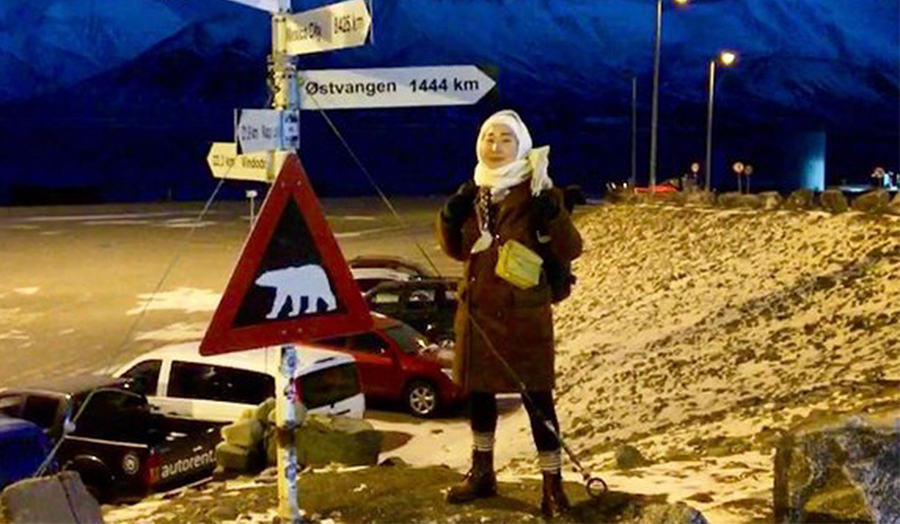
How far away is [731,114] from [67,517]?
168962 millimetres

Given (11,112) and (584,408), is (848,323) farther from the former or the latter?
(11,112)

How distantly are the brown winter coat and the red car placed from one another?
882 centimetres

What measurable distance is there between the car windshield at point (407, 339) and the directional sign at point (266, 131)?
964cm

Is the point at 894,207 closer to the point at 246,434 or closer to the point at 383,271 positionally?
the point at 246,434

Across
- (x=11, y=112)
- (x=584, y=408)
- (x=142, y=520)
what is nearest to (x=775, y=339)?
(x=584, y=408)

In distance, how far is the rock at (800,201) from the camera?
17.8 metres

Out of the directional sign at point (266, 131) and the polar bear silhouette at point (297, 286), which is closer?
the polar bear silhouette at point (297, 286)

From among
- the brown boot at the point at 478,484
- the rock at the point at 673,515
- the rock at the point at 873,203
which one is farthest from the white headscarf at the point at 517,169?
the rock at the point at 873,203

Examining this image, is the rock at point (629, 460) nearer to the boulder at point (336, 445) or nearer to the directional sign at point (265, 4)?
the boulder at point (336, 445)

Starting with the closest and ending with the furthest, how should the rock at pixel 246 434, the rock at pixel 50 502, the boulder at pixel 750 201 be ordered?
the rock at pixel 50 502 → the rock at pixel 246 434 → the boulder at pixel 750 201

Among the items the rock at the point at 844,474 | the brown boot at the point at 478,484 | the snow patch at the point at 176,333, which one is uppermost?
the rock at the point at 844,474

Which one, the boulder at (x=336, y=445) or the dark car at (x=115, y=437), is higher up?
the boulder at (x=336, y=445)

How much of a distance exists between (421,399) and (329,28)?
942 cm

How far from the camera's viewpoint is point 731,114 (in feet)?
549
